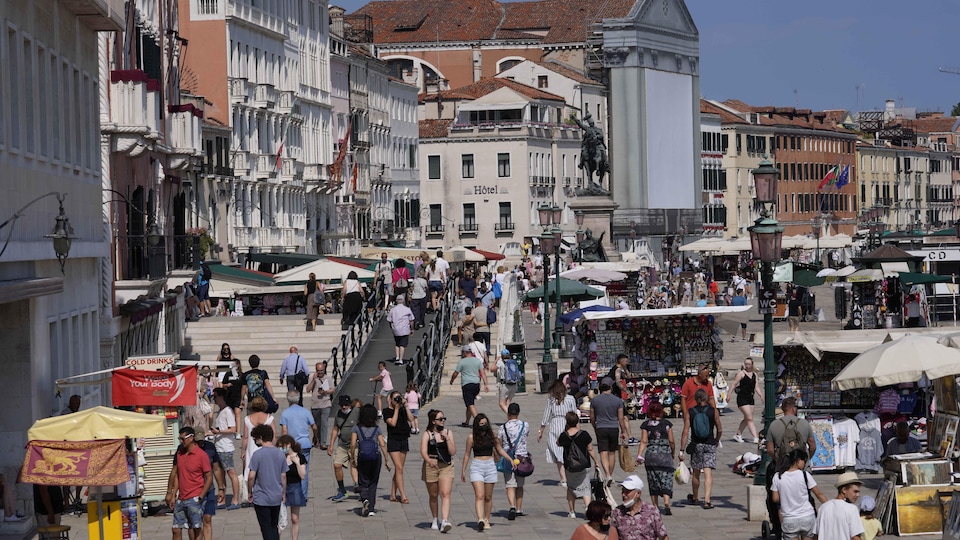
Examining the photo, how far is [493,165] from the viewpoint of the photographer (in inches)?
4564

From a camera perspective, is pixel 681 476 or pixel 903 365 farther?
pixel 903 365

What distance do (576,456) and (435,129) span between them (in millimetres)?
96427

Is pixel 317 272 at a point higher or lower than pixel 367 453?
higher

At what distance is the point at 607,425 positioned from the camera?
24.7 meters

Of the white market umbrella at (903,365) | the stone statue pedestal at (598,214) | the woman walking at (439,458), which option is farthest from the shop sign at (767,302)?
the stone statue pedestal at (598,214)

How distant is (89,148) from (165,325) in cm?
1424

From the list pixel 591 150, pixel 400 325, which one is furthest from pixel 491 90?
pixel 400 325

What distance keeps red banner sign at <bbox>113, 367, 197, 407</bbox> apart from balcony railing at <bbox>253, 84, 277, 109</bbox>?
168 feet

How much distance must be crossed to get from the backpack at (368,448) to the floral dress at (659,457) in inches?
119

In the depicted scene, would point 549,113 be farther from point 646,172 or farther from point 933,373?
point 933,373

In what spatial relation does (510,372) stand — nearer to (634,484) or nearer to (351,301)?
(351,301)

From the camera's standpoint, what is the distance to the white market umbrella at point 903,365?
23.5m

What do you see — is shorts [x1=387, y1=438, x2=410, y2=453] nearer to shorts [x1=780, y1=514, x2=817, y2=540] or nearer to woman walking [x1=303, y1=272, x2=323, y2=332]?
shorts [x1=780, y1=514, x2=817, y2=540]

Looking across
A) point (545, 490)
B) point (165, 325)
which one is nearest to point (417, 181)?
point (165, 325)
